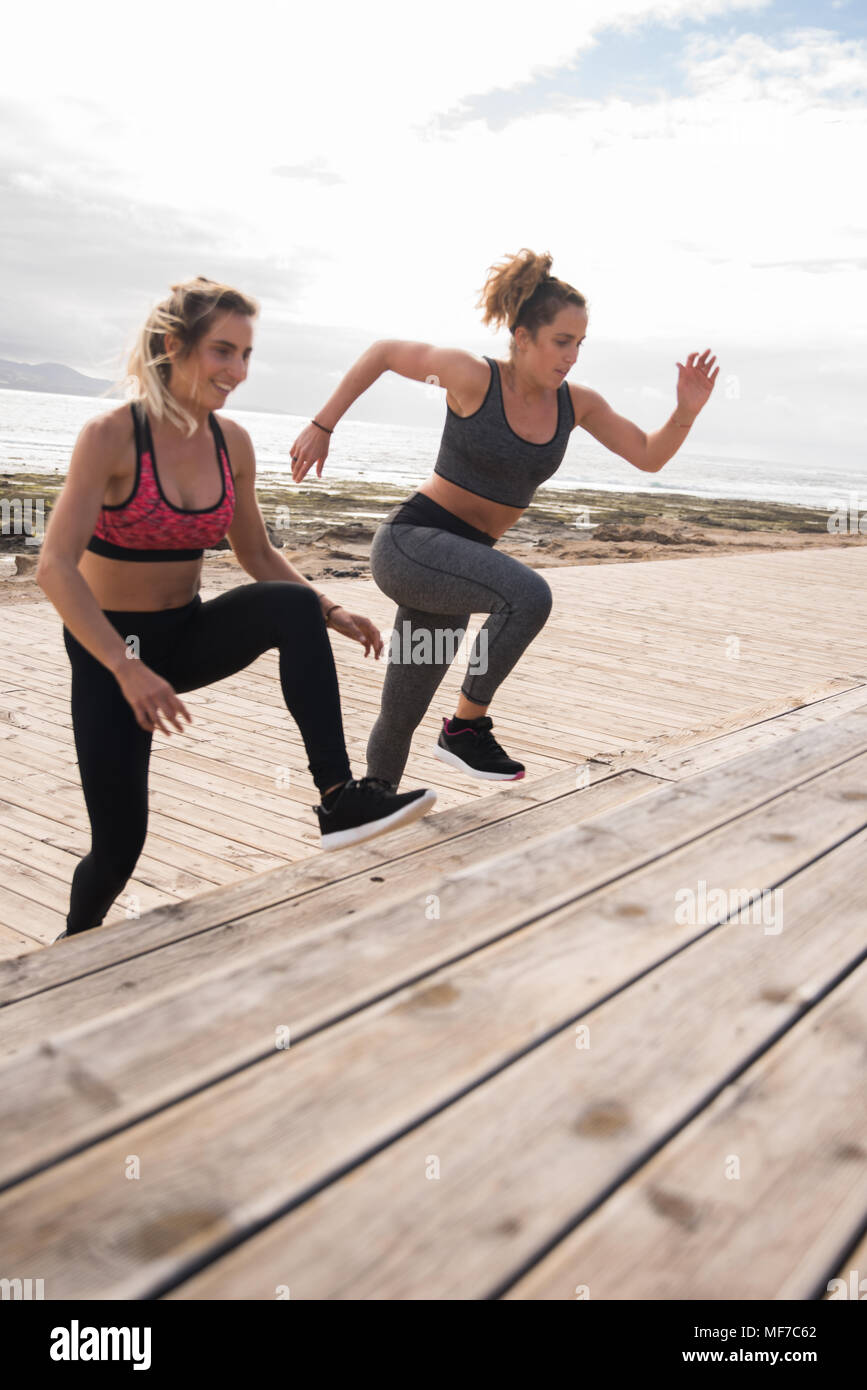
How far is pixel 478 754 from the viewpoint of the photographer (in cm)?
342

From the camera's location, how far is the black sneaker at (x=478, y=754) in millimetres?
3387

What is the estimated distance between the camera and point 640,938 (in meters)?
1.99

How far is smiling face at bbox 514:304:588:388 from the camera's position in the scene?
10.8ft

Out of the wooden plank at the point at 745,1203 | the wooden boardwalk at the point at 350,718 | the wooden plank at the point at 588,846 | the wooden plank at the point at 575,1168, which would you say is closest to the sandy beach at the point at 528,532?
the wooden boardwalk at the point at 350,718

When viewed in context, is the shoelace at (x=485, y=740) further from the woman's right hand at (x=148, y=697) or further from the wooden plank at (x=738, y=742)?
the woman's right hand at (x=148, y=697)

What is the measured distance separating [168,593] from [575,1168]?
6.26ft

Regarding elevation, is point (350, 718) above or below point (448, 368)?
below

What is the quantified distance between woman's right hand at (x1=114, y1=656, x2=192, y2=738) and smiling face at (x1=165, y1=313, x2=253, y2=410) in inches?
30.0

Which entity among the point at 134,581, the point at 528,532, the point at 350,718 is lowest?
the point at 350,718

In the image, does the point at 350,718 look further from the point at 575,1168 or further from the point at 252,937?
the point at 575,1168

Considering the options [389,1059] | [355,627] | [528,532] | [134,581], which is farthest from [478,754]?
[528,532]

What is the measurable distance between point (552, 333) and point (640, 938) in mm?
2030

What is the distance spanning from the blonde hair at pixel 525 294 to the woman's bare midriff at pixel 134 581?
132 cm
